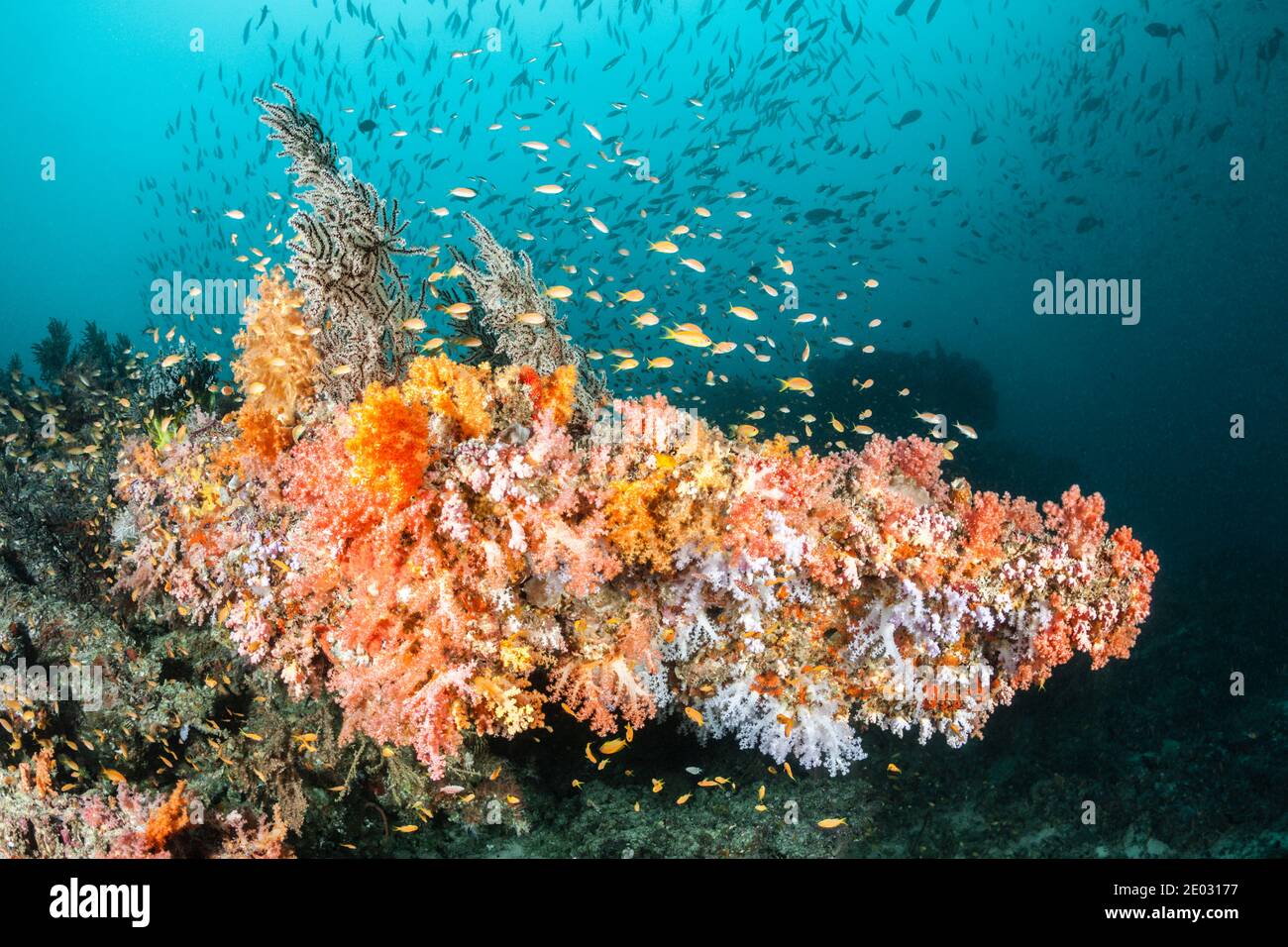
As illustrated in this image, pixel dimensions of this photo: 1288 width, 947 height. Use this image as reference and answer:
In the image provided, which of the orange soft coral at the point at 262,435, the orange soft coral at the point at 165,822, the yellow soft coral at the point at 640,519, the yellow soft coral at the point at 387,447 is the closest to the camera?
the yellow soft coral at the point at 387,447

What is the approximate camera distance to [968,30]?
76.9 meters

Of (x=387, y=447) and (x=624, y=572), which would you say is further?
(x=624, y=572)

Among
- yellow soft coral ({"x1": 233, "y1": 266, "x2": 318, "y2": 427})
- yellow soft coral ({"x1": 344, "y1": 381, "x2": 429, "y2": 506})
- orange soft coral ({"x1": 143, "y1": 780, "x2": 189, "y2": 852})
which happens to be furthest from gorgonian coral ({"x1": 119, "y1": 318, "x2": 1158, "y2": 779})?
orange soft coral ({"x1": 143, "y1": 780, "x2": 189, "y2": 852})

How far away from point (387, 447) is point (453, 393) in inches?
22.2

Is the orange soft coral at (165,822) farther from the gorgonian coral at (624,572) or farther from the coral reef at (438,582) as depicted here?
the gorgonian coral at (624,572)

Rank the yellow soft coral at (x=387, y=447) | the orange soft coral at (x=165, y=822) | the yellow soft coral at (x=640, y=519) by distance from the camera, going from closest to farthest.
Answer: the yellow soft coral at (x=387, y=447), the yellow soft coral at (x=640, y=519), the orange soft coral at (x=165, y=822)

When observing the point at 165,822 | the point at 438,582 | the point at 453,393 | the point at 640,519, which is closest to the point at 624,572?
the point at 640,519

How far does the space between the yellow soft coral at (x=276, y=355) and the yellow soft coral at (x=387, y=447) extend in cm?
206

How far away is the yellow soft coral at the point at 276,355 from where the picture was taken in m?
5.34

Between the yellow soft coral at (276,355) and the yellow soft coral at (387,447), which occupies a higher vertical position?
the yellow soft coral at (276,355)

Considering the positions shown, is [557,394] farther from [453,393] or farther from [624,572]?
[624,572]

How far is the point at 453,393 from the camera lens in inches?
157

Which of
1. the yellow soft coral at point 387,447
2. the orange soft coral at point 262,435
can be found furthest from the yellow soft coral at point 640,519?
the orange soft coral at point 262,435
